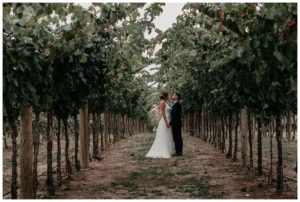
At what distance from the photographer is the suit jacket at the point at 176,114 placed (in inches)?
530

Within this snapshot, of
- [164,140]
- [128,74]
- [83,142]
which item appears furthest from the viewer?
[164,140]

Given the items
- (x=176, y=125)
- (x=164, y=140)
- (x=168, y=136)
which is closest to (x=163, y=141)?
(x=164, y=140)

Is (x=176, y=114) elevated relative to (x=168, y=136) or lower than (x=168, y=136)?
elevated

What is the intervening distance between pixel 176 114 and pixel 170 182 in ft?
13.2

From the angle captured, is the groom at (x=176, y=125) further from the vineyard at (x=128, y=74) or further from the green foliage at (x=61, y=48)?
the green foliage at (x=61, y=48)

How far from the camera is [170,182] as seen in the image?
9.90m

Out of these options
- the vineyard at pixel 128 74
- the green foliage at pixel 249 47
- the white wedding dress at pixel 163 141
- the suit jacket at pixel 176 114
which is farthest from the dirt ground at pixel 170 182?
the green foliage at pixel 249 47

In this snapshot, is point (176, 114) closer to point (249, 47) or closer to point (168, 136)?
point (168, 136)

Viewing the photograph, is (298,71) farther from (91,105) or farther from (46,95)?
(91,105)

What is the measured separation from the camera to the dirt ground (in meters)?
8.48

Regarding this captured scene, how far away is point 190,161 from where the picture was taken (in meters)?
13.7

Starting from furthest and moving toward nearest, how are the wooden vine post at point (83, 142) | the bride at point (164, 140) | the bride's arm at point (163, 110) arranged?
the bride at point (164, 140) < the bride's arm at point (163, 110) < the wooden vine post at point (83, 142)

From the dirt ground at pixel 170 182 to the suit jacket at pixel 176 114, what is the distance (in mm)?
1043

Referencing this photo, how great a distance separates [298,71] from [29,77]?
374cm
